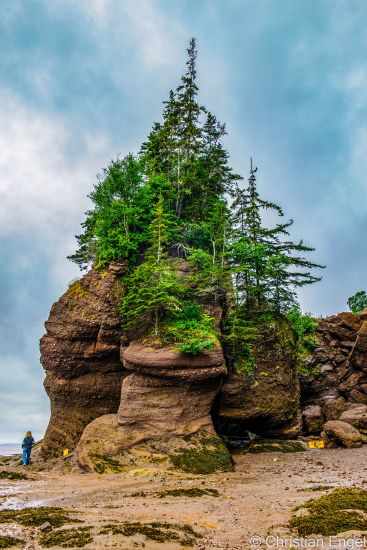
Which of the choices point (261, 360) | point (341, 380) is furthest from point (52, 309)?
point (341, 380)

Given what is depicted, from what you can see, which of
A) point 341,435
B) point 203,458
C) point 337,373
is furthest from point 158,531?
point 337,373

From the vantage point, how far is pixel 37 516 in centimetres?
1112

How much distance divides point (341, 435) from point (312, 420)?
15.0ft

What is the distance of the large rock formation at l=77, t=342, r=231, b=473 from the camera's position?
20438 millimetres

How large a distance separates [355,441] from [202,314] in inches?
448

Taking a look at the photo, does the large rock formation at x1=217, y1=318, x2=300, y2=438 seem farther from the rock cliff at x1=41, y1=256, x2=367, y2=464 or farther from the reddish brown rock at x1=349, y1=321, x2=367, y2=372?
the reddish brown rock at x1=349, y1=321, x2=367, y2=372

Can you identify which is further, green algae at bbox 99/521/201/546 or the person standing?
the person standing

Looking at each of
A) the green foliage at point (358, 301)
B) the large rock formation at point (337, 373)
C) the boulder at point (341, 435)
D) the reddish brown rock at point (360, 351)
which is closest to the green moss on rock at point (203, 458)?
the boulder at point (341, 435)

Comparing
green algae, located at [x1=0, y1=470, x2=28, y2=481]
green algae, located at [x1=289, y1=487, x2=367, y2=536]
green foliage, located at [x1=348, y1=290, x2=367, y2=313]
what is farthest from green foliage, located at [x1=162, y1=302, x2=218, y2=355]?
green foliage, located at [x1=348, y1=290, x2=367, y2=313]

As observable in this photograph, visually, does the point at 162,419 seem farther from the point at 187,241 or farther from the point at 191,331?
the point at 187,241

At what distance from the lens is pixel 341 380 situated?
109ft

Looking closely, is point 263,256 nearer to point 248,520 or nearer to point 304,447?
point 304,447

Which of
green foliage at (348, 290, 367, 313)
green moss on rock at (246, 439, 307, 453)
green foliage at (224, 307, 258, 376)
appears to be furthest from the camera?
green foliage at (348, 290, 367, 313)

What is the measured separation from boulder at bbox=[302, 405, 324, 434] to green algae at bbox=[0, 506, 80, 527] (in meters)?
21.1
